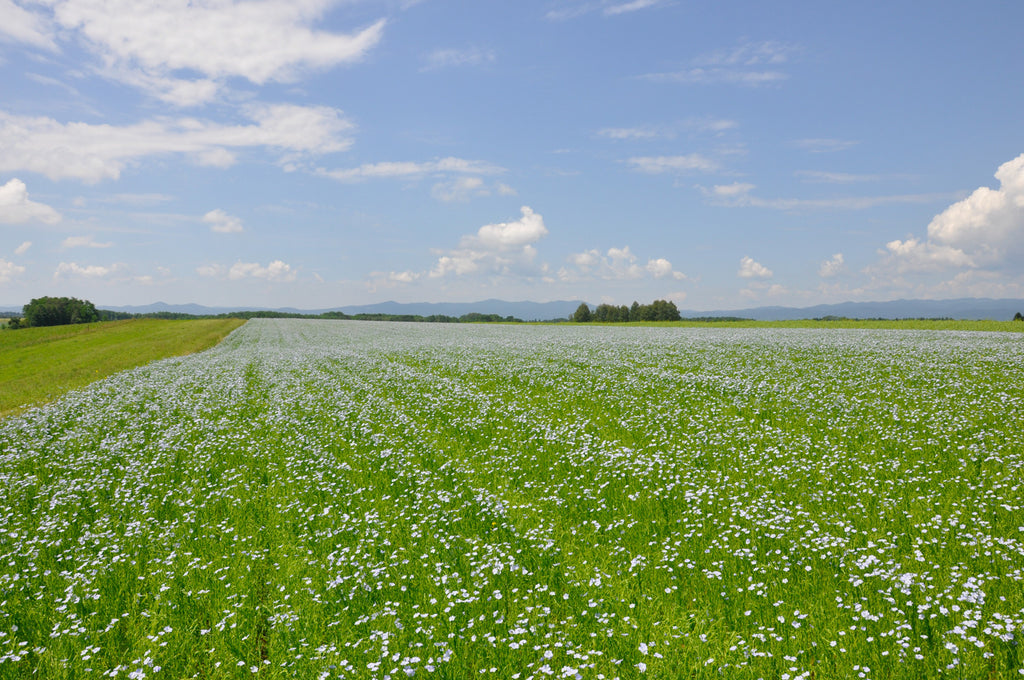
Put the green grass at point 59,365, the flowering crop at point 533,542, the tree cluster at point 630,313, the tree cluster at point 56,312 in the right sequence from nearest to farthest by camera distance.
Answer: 1. the flowering crop at point 533,542
2. the green grass at point 59,365
3. the tree cluster at point 56,312
4. the tree cluster at point 630,313

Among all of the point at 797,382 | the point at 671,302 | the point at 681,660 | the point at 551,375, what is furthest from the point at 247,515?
the point at 671,302

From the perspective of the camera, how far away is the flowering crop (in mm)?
5711

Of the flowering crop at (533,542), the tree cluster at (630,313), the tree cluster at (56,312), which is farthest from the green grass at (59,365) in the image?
the tree cluster at (630,313)

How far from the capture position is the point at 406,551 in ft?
26.1

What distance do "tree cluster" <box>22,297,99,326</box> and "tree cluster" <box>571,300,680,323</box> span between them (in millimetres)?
128900

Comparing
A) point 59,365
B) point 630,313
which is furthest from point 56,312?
point 630,313

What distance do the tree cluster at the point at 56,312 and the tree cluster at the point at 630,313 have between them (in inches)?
5075

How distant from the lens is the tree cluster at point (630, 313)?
154 m

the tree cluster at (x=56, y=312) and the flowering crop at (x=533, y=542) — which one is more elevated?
the tree cluster at (x=56, y=312)

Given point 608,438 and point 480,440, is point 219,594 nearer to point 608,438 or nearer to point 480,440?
point 480,440

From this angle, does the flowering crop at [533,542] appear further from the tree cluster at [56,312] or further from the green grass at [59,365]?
the tree cluster at [56,312]

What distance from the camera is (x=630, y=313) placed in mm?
165125

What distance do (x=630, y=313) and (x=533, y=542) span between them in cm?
16165

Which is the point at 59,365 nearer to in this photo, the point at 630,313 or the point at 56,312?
the point at 56,312
